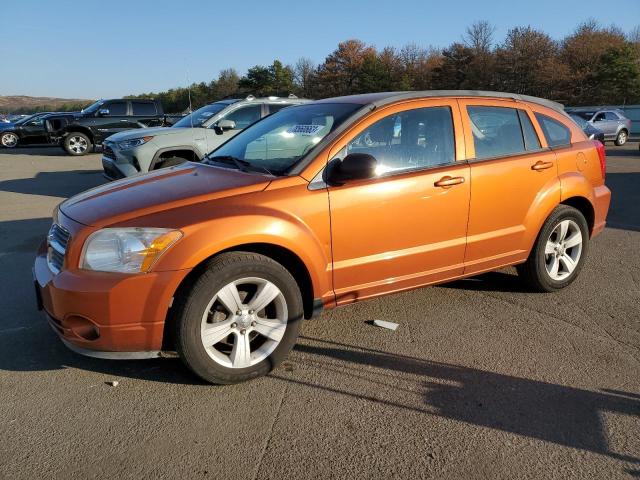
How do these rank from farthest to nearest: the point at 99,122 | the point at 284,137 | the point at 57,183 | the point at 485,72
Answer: the point at 485,72 → the point at 99,122 → the point at 57,183 → the point at 284,137

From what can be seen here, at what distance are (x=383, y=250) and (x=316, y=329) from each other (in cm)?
84

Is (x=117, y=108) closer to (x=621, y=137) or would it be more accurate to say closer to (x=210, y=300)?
(x=210, y=300)

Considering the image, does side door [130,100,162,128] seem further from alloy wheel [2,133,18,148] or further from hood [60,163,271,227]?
hood [60,163,271,227]

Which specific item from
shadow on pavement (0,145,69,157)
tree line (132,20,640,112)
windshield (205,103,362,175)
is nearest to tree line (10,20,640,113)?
tree line (132,20,640,112)

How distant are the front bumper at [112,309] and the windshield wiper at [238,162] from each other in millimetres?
1030

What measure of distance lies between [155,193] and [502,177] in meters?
2.61

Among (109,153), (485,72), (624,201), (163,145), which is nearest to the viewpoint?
(163,145)

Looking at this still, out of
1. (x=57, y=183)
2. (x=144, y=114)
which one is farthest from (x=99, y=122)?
(x=57, y=183)

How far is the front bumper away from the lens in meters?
2.76

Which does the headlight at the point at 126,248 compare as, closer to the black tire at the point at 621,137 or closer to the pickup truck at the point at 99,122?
the pickup truck at the point at 99,122

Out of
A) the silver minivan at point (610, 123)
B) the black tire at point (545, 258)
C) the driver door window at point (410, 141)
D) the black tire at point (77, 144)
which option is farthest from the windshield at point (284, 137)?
the silver minivan at point (610, 123)

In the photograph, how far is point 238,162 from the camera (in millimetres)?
3797

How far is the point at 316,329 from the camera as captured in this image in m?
3.85

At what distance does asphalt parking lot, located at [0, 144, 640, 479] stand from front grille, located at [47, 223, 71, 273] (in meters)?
0.70
